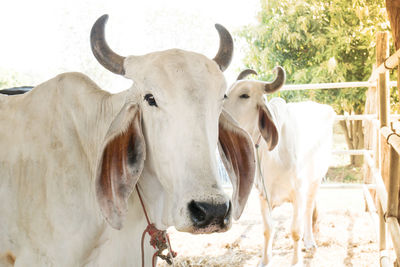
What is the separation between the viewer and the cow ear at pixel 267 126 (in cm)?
331

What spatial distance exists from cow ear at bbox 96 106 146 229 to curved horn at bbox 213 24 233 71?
0.49 metres

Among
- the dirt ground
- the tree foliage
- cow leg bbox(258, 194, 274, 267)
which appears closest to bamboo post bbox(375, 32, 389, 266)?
the dirt ground

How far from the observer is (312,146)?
4453mm

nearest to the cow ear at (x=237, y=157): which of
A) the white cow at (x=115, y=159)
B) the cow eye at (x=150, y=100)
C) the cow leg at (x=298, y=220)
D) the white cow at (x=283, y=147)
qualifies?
the white cow at (x=115, y=159)

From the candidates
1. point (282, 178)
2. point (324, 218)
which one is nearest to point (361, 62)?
point (324, 218)

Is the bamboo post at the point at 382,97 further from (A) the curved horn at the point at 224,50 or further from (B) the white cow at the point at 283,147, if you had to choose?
(A) the curved horn at the point at 224,50

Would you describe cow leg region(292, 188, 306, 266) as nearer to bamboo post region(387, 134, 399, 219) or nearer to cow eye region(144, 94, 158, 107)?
bamboo post region(387, 134, 399, 219)

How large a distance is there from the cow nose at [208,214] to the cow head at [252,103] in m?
2.11

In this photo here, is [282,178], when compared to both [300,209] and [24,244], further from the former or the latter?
[24,244]

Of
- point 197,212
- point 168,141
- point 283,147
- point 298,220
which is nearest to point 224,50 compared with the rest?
point 168,141

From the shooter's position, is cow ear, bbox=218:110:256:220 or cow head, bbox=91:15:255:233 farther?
cow ear, bbox=218:110:256:220

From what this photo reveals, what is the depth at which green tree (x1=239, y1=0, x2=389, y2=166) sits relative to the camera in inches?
368

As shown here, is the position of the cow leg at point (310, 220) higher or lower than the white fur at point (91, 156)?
lower

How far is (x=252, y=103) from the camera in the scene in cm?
348
